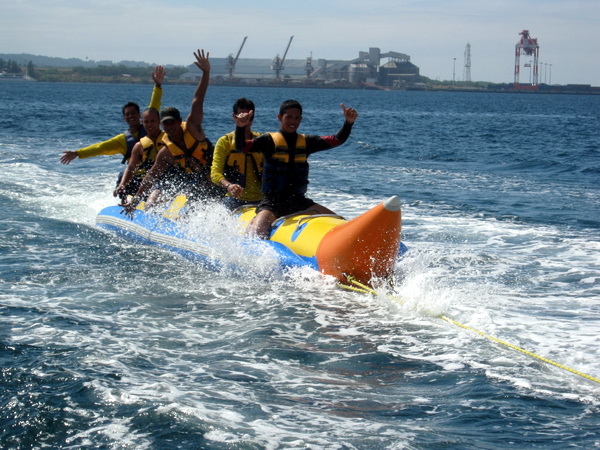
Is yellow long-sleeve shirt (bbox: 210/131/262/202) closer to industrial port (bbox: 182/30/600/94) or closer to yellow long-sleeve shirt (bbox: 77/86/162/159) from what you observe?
yellow long-sleeve shirt (bbox: 77/86/162/159)

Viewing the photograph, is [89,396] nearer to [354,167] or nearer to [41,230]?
[41,230]

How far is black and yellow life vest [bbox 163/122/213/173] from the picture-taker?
696cm

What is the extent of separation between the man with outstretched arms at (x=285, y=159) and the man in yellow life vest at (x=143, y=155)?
5.28 ft

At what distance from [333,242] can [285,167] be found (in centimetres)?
78

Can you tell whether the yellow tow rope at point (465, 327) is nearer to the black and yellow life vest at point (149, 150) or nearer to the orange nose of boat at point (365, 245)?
the orange nose of boat at point (365, 245)

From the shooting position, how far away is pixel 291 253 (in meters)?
5.77

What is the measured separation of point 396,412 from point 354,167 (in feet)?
37.3

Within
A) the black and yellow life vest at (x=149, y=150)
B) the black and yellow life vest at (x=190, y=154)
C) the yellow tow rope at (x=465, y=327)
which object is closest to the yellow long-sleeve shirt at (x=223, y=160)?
the black and yellow life vest at (x=190, y=154)

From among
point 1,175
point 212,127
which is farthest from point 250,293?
point 212,127

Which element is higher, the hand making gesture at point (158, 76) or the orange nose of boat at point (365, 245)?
the hand making gesture at point (158, 76)

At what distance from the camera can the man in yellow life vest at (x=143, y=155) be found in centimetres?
714

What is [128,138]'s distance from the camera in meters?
7.76

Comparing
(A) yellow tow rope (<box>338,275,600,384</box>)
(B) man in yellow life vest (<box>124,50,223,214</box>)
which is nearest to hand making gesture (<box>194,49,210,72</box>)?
(B) man in yellow life vest (<box>124,50,223,214</box>)

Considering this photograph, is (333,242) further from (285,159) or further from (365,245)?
(285,159)
